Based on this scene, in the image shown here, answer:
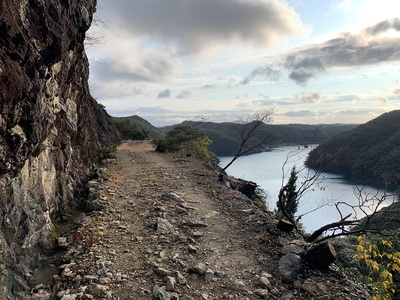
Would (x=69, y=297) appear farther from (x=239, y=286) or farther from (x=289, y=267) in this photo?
(x=289, y=267)

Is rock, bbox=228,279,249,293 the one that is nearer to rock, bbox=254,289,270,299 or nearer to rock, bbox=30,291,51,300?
rock, bbox=254,289,270,299

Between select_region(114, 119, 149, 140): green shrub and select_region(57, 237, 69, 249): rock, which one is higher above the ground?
select_region(114, 119, 149, 140): green shrub

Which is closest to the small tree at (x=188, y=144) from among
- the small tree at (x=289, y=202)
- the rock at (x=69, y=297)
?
the small tree at (x=289, y=202)

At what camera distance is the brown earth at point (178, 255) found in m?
5.53

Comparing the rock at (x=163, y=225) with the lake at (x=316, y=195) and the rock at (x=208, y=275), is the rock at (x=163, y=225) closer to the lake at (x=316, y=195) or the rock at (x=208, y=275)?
the rock at (x=208, y=275)

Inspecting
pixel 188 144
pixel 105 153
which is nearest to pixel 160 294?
pixel 105 153

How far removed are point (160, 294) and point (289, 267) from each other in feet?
9.48

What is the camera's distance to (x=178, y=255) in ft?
21.8

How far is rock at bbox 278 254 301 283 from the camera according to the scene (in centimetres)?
612

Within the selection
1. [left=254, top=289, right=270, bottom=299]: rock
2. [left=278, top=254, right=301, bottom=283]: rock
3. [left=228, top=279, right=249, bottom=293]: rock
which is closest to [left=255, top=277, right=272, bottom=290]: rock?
[left=254, top=289, right=270, bottom=299]: rock

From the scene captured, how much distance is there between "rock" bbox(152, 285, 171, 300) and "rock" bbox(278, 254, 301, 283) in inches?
99.2

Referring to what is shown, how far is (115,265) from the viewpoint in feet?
20.1

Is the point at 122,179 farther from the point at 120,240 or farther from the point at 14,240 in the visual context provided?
the point at 14,240

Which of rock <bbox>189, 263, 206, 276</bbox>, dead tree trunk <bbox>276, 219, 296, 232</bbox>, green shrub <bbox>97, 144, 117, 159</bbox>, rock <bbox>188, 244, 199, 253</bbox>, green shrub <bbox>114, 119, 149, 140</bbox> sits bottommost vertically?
rock <bbox>189, 263, 206, 276</bbox>
